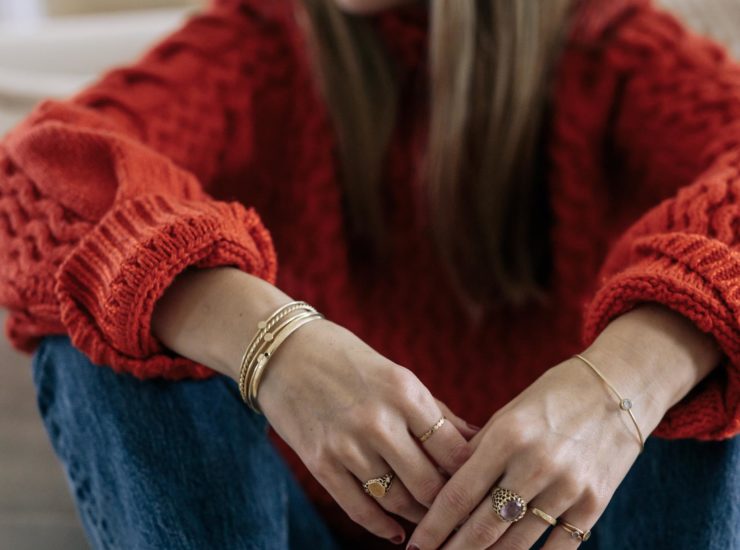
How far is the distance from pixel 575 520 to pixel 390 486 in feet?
0.41

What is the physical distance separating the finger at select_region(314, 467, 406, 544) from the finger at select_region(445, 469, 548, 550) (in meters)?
0.05

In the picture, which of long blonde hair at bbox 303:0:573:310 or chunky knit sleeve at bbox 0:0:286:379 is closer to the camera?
chunky knit sleeve at bbox 0:0:286:379

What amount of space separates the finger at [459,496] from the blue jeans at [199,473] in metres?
0.14

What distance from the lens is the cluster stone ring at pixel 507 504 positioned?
505 mm

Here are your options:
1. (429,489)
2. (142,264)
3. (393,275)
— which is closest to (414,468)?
(429,489)

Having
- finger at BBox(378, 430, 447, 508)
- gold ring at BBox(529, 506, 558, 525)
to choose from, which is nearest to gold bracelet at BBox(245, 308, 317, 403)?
finger at BBox(378, 430, 447, 508)

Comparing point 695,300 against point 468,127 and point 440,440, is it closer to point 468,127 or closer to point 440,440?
point 440,440

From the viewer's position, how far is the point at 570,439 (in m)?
0.51

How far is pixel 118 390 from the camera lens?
0.57 metres

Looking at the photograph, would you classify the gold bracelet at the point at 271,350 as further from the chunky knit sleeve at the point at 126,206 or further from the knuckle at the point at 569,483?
the knuckle at the point at 569,483

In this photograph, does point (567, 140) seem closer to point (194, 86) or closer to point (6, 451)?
point (194, 86)

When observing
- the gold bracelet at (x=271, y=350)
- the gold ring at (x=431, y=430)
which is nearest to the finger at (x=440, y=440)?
the gold ring at (x=431, y=430)

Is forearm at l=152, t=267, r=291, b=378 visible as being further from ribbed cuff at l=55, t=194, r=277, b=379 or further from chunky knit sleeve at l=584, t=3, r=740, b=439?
chunky knit sleeve at l=584, t=3, r=740, b=439

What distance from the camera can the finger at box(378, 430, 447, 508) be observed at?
1.68 ft
